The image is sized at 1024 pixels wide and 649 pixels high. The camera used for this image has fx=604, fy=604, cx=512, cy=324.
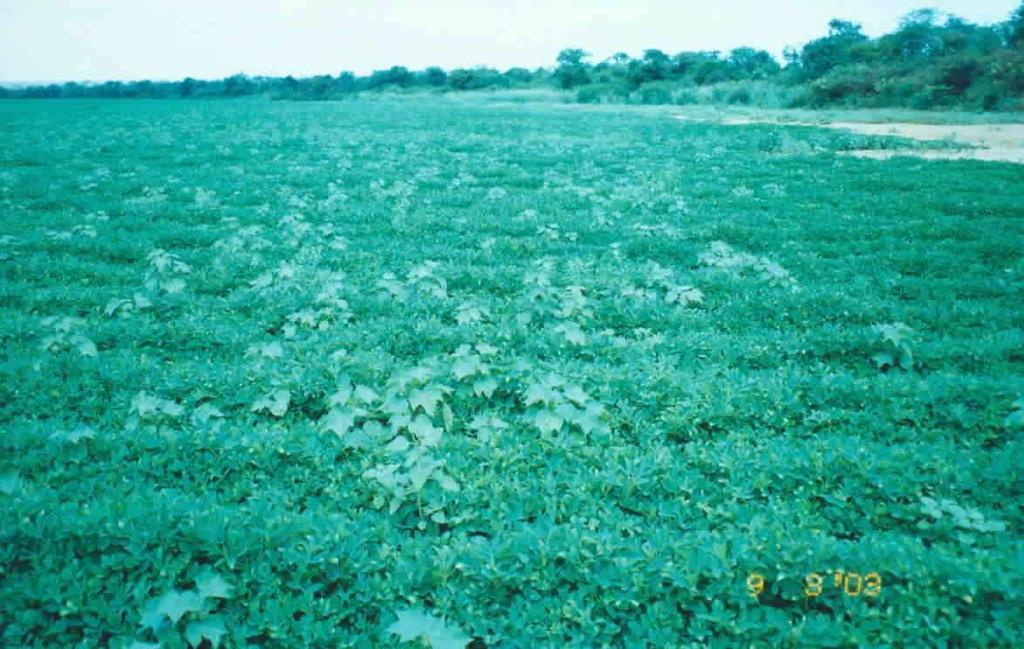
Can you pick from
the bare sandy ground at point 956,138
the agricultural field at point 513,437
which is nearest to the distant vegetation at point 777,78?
the bare sandy ground at point 956,138

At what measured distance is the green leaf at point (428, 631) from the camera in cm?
360

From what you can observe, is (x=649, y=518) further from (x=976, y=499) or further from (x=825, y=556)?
(x=976, y=499)

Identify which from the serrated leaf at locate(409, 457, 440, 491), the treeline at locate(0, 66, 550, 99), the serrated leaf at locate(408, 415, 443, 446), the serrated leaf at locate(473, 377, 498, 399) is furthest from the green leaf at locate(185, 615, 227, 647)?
the treeline at locate(0, 66, 550, 99)

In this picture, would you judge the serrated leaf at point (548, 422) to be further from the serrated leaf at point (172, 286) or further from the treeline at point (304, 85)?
the treeline at point (304, 85)

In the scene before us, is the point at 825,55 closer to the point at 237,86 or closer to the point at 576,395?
the point at 576,395

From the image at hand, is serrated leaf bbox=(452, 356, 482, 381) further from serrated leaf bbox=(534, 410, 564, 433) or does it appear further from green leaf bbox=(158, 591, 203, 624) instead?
green leaf bbox=(158, 591, 203, 624)

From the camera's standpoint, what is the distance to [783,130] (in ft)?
120

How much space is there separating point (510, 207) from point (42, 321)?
10835 mm

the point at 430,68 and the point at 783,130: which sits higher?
the point at 430,68

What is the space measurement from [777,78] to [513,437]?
87.7 metres

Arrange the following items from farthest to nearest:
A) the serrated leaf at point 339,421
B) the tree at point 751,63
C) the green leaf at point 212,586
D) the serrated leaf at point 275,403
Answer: the tree at point 751,63 < the serrated leaf at point 275,403 < the serrated leaf at point 339,421 < the green leaf at point 212,586

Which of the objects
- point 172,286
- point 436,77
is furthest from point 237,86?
point 172,286

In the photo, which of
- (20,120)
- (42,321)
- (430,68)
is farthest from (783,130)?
(430,68)
